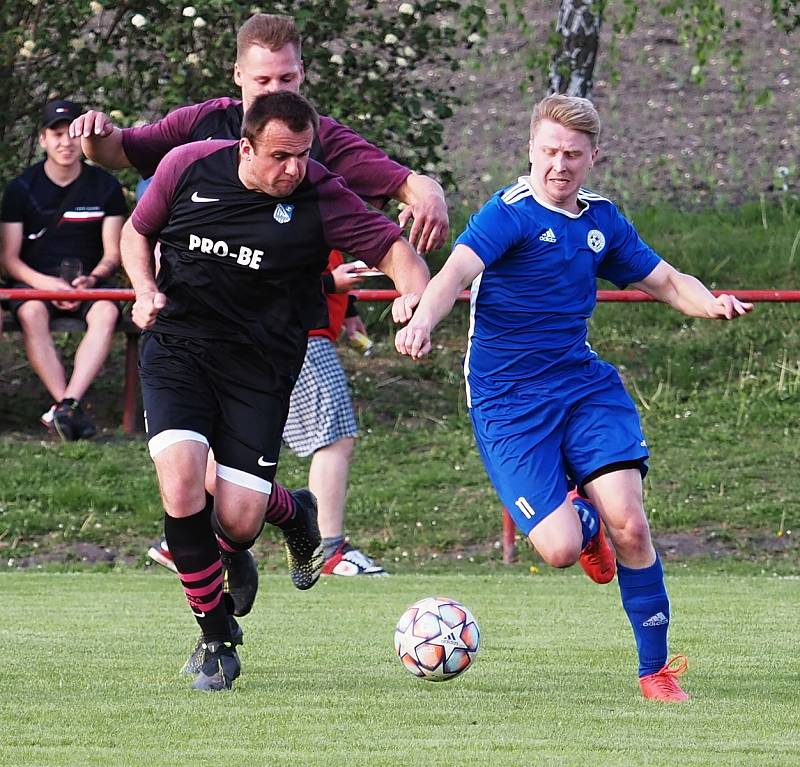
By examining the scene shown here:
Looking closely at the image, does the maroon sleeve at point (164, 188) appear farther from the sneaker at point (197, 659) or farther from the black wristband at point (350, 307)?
the black wristband at point (350, 307)

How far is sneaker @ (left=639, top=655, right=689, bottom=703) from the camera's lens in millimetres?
5266

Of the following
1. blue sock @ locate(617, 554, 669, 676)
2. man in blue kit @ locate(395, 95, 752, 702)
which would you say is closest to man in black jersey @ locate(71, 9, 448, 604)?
man in blue kit @ locate(395, 95, 752, 702)

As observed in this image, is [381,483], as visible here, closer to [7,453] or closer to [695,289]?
[7,453]

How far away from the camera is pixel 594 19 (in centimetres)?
1440

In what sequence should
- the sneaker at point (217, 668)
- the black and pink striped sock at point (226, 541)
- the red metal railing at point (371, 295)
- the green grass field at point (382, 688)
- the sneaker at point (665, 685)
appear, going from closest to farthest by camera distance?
the green grass field at point (382, 688)
the sneaker at point (665, 685)
the sneaker at point (217, 668)
the black and pink striped sock at point (226, 541)
the red metal railing at point (371, 295)

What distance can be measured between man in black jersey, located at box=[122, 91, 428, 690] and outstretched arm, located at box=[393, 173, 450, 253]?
162mm

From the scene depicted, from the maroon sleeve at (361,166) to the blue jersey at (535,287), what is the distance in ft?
1.64

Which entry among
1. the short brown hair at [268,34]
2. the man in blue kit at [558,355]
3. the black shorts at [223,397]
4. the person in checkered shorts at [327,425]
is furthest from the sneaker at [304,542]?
the person in checkered shorts at [327,425]

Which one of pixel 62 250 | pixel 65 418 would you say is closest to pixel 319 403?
pixel 65 418

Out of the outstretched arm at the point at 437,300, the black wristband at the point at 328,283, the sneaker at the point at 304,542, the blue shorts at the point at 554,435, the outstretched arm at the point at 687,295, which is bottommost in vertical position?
the sneaker at the point at 304,542

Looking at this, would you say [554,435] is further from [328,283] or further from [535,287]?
[328,283]

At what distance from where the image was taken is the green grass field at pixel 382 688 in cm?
425

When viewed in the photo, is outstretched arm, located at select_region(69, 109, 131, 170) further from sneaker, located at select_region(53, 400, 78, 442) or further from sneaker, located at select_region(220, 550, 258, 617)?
sneaker, located at select_region(53, 400, 78, 442)

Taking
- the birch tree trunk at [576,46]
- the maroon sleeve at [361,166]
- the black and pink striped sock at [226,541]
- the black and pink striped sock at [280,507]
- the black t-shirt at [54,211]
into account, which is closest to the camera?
the black and pink striped sock at [226,541]
